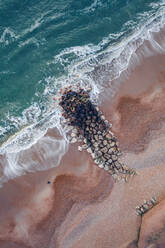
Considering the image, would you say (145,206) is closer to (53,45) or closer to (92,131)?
(92,131)

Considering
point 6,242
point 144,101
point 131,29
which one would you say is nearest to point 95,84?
point 144,101

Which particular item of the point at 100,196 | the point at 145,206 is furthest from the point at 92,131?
the point at 145,206

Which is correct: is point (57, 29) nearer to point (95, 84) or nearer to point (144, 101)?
point (95, 84)

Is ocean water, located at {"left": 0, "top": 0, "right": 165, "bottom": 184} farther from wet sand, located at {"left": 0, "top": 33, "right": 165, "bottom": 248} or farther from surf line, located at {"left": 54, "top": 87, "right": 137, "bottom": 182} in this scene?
wet sand, located at {"left": 0, "top": 33, "right": 165, "bottom": 248}

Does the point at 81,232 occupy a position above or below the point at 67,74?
below

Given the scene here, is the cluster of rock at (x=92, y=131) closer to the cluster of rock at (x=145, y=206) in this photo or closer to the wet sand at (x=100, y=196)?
the wet sand at (x=100, y=196)

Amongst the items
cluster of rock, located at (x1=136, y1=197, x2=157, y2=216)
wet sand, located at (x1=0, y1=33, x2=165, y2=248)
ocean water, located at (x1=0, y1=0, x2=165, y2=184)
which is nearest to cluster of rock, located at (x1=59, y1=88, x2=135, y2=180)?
wet sand, located at (x1=0, y1=33, x2=165, y2=248)
